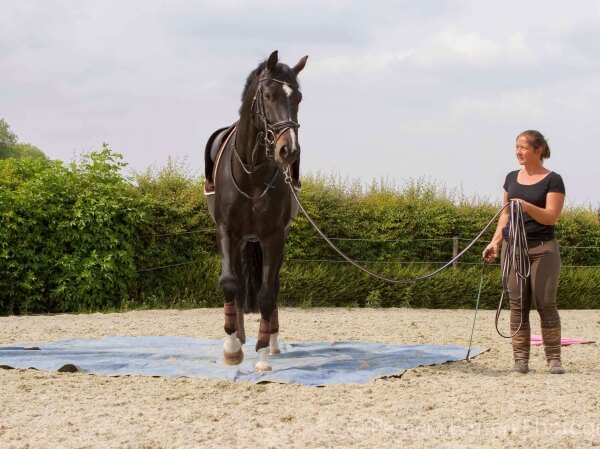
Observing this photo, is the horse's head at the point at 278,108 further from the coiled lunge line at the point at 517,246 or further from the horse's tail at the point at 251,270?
the coiled lunge line at the point at 517,246

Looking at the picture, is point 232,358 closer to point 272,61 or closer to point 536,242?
point 272,61

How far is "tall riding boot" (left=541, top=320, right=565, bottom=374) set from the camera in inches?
240

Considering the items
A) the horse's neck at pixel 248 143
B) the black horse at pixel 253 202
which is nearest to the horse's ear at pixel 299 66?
Result: the black horse at pixel 253 202

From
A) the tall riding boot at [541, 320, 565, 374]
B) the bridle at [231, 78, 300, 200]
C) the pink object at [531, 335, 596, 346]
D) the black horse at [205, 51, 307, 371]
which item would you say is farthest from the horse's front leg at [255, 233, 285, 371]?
the pink object at [531, 335, 596, 346]

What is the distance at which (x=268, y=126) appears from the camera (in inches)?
216

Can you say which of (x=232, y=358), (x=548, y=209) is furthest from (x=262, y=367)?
(x=548, y=209)

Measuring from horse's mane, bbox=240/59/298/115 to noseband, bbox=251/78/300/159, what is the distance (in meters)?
0.06

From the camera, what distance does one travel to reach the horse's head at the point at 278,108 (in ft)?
17.2

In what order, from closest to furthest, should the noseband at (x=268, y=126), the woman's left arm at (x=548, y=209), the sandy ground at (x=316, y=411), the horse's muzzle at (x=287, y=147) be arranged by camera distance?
the sandy ground at (x=316, y=411) → the horse's muzzle at (x=287, y=147) → the noseband at (x=268, y=126) → the woman's left arm at (x=548, y=209)

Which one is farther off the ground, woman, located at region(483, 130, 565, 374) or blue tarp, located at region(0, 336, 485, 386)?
woman, located at region(483, 130, 565, 374)

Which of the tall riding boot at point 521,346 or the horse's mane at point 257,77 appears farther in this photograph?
the tall riding boot at point 521,346

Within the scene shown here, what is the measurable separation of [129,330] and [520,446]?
6073 mm

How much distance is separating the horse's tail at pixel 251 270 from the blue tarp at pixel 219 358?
469mm

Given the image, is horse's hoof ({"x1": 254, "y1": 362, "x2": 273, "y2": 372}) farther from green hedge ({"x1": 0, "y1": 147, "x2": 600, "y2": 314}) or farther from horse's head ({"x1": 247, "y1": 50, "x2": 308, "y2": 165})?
green hedge ({"x1": 0, "y1": 147, "x2": 600, "y2": 314})
